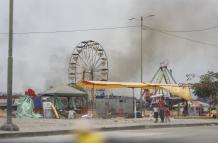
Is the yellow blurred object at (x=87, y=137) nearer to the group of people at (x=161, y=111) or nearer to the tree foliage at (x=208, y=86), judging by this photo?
the group of people at (x=161, y=111)

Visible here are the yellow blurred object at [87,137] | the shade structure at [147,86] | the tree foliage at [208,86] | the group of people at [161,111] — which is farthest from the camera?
the tree foliage at [208,86]

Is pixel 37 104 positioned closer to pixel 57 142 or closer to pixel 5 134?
pixel 5 134

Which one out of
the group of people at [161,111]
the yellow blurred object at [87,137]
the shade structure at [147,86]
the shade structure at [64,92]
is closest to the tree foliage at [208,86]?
the shade structure at [147,86]

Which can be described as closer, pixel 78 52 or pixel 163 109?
pixel 163 109

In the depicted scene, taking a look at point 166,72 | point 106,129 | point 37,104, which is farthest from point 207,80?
point 166,72

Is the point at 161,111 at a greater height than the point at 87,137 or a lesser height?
lesser

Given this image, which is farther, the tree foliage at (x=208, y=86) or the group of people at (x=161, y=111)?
the tree foliage at (x=208, y=86)

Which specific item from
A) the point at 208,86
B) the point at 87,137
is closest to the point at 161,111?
the point at 208,86

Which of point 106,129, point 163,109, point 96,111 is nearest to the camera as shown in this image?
point 106,129

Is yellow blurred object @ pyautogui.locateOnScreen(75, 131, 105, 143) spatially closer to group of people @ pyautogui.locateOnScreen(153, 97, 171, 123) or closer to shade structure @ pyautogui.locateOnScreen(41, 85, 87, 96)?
group of people @ pyautogui.locateOnScreen(153, 97, 171, 123)

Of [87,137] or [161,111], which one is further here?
[161,111]

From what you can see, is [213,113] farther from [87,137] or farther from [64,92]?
[87,137]

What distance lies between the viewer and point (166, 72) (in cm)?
8312

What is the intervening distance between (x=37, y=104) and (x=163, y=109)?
1368cm
